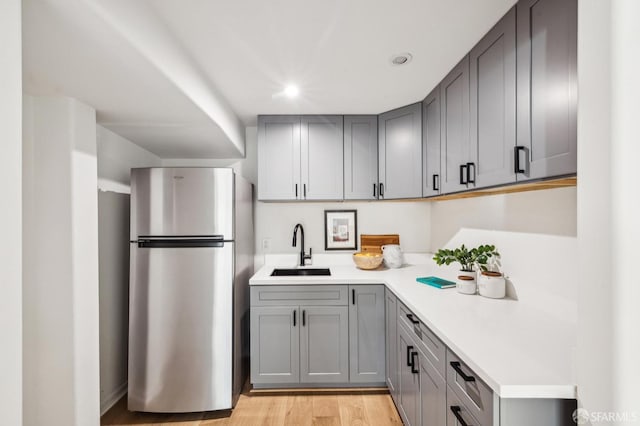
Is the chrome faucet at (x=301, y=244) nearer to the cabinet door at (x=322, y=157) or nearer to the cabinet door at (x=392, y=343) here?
the cabinet door at (x=322, y=157)

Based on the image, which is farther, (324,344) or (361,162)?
(361,162)

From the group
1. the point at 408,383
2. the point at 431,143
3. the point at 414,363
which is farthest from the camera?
the point at 431,143

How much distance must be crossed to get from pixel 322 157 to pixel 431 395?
193cm

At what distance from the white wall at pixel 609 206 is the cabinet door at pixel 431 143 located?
137 cm

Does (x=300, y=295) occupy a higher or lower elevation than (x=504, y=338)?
lower

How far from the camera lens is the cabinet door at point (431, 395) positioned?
4.39 ft

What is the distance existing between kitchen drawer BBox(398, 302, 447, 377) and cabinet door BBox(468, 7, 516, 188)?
0.78 meters

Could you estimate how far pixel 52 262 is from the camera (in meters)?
1.57

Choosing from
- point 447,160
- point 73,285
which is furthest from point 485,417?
point 73,285

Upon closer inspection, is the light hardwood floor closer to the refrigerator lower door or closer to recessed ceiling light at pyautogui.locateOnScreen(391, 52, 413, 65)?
the refrigerator lower door

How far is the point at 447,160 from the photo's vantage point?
1.97 metres

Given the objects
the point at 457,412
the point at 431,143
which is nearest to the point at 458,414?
the point at 457,412

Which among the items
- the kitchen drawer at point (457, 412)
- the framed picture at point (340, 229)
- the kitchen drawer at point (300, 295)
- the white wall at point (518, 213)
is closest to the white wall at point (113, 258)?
the kitchen drawer at point (300, 295)
